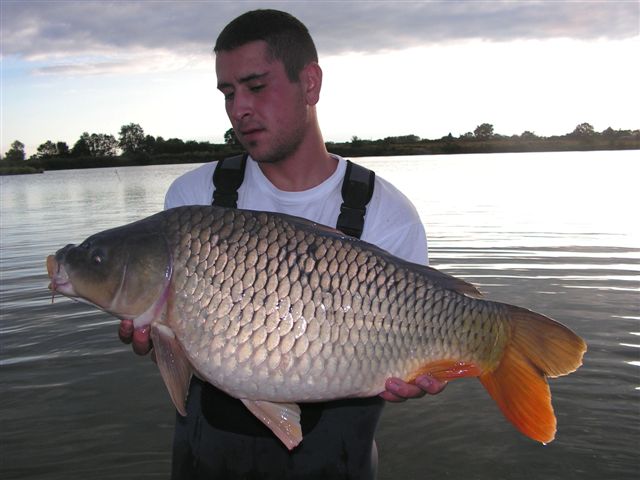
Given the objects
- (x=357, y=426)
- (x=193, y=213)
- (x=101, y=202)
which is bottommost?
(x=101, y=202)

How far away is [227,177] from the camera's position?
2.66m

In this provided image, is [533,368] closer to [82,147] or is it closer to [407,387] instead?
[407,387]

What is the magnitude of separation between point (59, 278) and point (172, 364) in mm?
477

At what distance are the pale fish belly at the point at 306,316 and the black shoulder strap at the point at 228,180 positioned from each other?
0.47m

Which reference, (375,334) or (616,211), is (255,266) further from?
(616,211)

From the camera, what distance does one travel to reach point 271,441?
7.83 feet

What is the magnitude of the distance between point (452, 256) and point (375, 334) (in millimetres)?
6929

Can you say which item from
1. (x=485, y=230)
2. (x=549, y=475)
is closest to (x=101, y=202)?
(x=485, y=230)

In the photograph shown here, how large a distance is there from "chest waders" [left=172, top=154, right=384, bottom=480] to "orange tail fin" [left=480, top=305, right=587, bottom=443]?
0.57 metres

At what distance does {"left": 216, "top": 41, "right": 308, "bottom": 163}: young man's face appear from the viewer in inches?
101

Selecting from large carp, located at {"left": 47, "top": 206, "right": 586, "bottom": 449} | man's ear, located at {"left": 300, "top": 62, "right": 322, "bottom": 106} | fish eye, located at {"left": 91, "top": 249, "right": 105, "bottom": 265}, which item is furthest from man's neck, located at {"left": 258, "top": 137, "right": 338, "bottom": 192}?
fish eye, located at {"left": 91, "top": 249, "right": 105, "bottom": 265}

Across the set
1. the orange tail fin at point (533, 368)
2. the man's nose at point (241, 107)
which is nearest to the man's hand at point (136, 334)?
the man's nose at point (241, 107)

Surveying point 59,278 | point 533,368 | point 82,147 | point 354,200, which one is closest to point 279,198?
point 354,200

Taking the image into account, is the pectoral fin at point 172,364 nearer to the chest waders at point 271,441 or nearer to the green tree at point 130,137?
the chest waders at point 271,441
